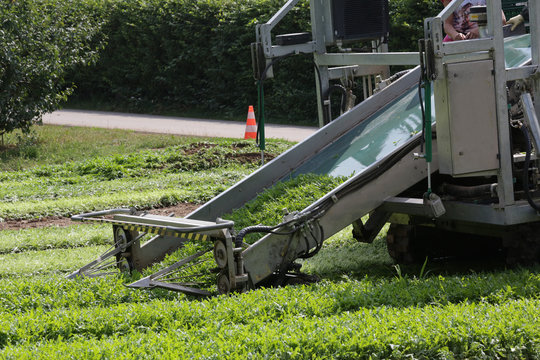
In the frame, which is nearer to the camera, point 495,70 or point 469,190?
point 495,70

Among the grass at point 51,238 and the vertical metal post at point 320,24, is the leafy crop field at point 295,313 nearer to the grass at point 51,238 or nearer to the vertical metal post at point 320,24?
the grass at point 51,238

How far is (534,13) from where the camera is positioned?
24.7 ft

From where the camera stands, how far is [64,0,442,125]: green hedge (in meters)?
22.2

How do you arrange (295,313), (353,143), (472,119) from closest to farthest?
(295,313), (472,119), (353,143)

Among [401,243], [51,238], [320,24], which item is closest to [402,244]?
[401,243]

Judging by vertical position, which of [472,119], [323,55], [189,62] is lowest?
[472,119]

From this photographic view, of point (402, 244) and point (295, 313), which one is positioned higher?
point (295, 313)

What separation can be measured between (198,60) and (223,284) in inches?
772

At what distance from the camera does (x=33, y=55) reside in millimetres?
18906

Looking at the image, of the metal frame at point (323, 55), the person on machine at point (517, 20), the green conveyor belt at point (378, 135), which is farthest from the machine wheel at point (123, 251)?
the person on machine at point (517, 20)

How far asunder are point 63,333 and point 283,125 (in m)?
16.3

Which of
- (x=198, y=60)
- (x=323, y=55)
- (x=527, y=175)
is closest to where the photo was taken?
(x=527, y=175)

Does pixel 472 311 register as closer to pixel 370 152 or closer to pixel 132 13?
pixel 370 152

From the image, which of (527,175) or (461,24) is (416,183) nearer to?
(527,175)
